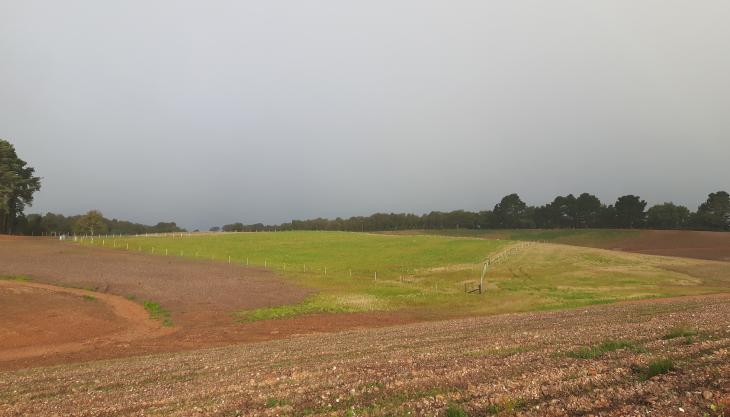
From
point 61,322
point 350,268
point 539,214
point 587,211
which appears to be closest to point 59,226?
point 350,268

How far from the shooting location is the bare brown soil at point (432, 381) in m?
9.06

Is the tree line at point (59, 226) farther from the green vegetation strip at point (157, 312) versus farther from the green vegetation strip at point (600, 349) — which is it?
the green vegetation strip at point (600, 349)

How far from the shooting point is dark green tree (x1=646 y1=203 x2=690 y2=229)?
551 ft

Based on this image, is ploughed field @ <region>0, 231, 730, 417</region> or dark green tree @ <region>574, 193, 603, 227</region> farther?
dark green tree @ <region>574, 193, 603, 227</region>

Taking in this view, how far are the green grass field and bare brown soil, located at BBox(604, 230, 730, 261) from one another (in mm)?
22675

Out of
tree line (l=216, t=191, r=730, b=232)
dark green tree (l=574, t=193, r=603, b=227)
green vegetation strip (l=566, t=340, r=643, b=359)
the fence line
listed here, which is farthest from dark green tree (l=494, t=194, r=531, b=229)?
green vegetation strip (l=566, t=340, r=643, b=359)

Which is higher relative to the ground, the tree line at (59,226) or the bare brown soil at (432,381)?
the tree line at (59,226)

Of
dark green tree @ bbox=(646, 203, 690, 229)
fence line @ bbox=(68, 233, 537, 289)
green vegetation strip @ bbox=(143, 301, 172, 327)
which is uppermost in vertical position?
dark green tree @ bbox=(646, 203, 690, 229)

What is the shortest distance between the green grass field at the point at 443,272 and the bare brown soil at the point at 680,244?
22.7m

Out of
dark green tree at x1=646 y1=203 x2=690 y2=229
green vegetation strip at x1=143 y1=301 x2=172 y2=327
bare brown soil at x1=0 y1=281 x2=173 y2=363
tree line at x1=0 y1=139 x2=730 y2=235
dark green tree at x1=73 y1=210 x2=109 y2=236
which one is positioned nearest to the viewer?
bare brown soil at x1=0 y1=281 x2=173 y2=363

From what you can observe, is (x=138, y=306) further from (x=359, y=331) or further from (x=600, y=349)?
(x=600, y=349)

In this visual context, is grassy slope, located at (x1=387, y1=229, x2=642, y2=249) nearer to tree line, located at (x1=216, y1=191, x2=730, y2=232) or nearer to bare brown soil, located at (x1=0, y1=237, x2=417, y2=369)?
tree line, located at (x1=216, y1=191, x2=730, y2=232)

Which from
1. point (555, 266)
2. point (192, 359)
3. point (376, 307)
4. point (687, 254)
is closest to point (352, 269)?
point (376, 307)

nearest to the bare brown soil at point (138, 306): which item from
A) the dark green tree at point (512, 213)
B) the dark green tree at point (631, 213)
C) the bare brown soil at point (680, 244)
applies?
the bare brown soil at point (680, 244)
